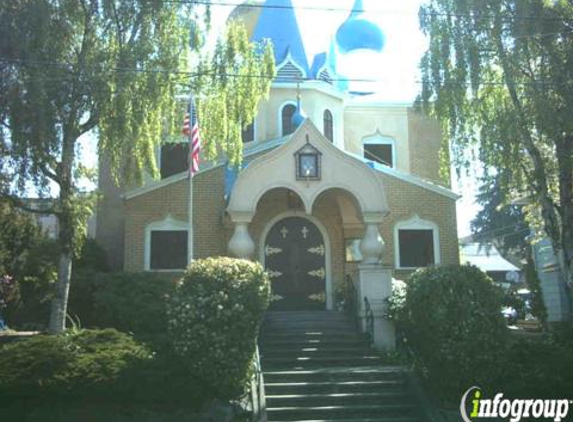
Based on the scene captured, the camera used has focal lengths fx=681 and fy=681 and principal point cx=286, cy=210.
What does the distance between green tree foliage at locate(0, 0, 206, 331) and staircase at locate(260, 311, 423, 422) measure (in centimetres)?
428

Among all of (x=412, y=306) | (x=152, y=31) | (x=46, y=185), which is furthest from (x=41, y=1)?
(x=412, y=306)

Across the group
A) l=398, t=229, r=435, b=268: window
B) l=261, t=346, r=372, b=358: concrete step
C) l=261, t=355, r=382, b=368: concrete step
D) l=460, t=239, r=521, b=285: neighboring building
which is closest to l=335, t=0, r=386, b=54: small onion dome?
l=398, t=229, r=435, b=268: window

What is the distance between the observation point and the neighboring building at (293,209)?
1578 centimetres

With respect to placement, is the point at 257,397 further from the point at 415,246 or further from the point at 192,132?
the point at 415,246

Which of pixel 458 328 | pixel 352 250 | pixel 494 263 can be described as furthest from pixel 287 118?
pixel 494 263

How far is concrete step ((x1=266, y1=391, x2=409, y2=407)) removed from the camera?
11.5m

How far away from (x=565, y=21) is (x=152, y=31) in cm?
811

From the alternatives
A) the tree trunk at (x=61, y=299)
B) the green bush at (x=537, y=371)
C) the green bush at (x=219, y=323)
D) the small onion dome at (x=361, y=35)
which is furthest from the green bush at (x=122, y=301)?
the small onion dome at (x=361, y=35)

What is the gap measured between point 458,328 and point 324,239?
794 cm

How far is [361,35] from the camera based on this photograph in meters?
25.1

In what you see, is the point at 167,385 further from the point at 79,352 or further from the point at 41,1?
the point at 41,1

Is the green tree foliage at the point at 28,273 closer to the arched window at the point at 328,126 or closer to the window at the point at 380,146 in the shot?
the arched window at the point at 328,126

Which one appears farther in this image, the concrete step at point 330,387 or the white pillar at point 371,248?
the white pillar at point 371,248

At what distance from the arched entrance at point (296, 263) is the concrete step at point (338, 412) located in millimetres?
7016
